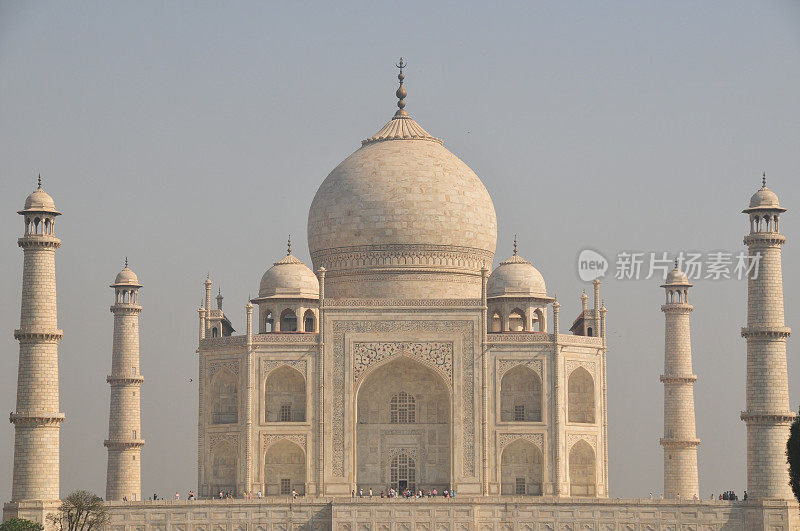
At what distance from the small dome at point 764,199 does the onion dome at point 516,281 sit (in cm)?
646

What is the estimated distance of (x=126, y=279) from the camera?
47.1 m

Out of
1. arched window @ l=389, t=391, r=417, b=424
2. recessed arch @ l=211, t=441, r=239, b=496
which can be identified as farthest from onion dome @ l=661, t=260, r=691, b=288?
recessed arch @ l=211, t=441, r=239, b=496

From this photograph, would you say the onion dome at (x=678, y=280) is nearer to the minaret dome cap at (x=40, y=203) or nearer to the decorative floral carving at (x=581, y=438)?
the decorative floral carving at (x=581, y=438)

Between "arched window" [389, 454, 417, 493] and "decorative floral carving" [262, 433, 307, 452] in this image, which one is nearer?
"decorative floral carving" [262, 433, 307, 452]

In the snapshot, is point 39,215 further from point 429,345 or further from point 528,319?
point 528,319

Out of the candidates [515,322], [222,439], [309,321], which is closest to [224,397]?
[222,439]

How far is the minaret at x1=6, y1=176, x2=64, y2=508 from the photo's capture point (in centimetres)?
3828

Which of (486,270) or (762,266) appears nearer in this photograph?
(762,266)

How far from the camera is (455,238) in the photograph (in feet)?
149

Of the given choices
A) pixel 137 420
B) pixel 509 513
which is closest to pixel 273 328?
pixel 137 420

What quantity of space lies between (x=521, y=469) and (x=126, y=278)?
41.6 feet

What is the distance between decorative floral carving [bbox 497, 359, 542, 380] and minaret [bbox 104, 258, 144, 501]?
10.6 meters

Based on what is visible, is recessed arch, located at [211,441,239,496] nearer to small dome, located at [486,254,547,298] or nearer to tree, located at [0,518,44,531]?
tree, located at [0,518,44,531]

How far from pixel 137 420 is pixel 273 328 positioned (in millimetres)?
5303
